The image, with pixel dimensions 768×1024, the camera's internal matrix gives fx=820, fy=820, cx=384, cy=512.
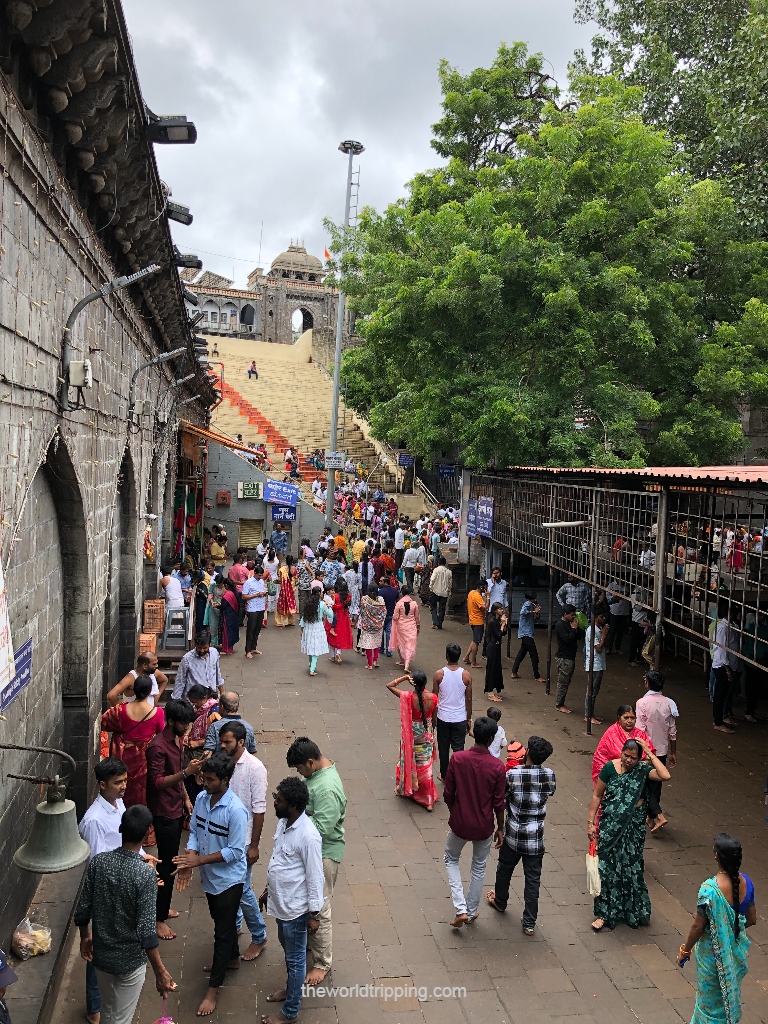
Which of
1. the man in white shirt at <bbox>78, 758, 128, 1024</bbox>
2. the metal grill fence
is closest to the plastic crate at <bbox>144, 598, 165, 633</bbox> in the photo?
the metal grill fence

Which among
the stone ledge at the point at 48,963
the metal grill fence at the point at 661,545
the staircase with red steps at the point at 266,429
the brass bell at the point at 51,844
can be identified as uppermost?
the staircase with red steps at the point at 266,429

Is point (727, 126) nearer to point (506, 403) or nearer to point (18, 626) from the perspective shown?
point (506, 403)

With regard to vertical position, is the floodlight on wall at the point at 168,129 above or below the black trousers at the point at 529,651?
above

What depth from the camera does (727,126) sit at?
16500 mm

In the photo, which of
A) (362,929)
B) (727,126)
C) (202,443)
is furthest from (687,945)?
(202,443)

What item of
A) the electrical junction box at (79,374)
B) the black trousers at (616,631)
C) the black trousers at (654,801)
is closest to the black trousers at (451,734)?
the black trousers at (654,801)

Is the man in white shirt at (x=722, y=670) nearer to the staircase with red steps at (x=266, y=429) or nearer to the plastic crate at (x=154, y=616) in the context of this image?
the plastic crate at (x=154, y=616)

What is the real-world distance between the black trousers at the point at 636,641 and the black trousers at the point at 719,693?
10.6 ft

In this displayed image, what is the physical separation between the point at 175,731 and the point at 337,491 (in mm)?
24023

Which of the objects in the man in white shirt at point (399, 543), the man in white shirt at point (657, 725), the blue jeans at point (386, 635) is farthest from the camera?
the man in white shirt at point (399, 543)

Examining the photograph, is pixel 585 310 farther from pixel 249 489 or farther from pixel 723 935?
pixel 249 489

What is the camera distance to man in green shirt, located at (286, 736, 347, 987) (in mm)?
4887

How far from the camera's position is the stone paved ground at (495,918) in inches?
193

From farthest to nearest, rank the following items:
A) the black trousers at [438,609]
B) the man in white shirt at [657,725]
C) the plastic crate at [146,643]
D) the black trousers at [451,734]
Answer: the black trousers at [438,609] < the plastic crate at [146,643] < the black trousers at [451,734] < the man in white shirt at [657,725]
